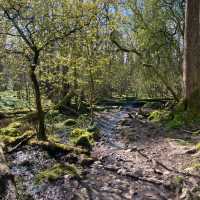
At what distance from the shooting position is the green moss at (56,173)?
6.68 metres

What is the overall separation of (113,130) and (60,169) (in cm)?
511

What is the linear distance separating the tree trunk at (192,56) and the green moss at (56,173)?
20.4 feet

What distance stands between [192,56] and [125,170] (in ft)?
21.2

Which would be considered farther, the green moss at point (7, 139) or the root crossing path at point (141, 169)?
the green moss at point (7, 139)

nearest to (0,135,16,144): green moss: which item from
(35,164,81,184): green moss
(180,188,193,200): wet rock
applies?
(35,164,81,184): green moss

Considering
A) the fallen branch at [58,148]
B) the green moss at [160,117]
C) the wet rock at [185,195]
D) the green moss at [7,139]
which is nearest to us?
the wet rock at [185,195]

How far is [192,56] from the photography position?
1231 centimetres

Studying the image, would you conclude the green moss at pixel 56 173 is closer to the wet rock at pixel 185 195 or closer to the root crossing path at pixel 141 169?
the root crossing path at pixel 141 169

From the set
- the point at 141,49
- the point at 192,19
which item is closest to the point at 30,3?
the point at 192,19

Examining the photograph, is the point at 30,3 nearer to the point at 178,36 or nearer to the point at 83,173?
the point at 83,173

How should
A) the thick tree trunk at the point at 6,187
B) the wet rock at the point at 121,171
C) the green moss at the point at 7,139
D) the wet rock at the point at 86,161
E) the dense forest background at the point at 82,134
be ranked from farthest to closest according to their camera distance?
the green moss at the point at 7,139, the wet rock at the point at 86,161, the wet rock at the point at 121,171, the dense forest background at the point at 82,134, the thick tree trunk at the point at 6,187

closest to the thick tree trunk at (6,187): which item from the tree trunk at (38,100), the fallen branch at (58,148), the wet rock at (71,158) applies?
the wet rock at (71,158)

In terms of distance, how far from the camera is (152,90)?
31906mm

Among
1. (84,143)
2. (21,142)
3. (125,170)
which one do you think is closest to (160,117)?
(84,143)
